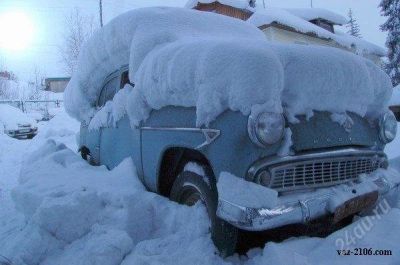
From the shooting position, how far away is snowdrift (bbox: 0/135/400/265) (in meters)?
2.27

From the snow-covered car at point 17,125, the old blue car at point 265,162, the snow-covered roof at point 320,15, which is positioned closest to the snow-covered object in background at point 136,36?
the old blue car at point 265,162

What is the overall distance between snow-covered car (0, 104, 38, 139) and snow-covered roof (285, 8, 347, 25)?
18.5 meters

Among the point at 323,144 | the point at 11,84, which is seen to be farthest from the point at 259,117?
the point at 11,84

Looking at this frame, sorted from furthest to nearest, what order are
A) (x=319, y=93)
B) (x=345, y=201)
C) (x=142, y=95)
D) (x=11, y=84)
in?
(x=11, y=84), (x=142, y=95), (x=319, y=93), (x=345, y=201)

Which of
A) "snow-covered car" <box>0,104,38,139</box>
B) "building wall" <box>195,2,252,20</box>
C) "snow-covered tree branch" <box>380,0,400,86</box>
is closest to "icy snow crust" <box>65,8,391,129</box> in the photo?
"snow-covered car" <box>0,104,38,139</box>

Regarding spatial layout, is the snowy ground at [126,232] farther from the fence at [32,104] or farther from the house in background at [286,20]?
the fence at [32,104]

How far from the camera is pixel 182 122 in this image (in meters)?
2.65

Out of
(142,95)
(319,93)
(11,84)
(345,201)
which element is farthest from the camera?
(11,84)

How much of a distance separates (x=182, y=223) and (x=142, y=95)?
1.20 m

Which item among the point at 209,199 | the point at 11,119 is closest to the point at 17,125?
the point at 11,119

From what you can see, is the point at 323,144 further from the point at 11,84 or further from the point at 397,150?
the point at 11,84

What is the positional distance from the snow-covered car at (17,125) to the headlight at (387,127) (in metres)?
15.5

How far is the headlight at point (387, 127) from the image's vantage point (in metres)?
2.97

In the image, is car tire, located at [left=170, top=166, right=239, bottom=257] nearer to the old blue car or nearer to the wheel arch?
the old blue car
